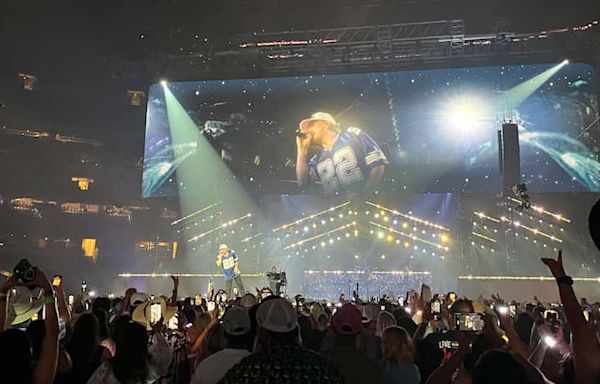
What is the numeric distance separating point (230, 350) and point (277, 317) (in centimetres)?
71

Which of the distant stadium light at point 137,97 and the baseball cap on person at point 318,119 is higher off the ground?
the distant stadium light at point 137,97

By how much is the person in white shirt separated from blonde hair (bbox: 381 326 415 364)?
110cm

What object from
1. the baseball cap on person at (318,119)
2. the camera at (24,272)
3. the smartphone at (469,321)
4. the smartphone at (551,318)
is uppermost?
the baseball cap on person at (318,119)

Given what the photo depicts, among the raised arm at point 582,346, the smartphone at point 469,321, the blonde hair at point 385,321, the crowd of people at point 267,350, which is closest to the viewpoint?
the crowd of people at point 267,350

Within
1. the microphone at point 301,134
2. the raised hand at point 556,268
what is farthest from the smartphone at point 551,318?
the microphone at point 301,134

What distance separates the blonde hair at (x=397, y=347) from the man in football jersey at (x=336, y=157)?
14.6 metres

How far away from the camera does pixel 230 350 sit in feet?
8.68

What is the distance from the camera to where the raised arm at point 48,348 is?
7.70 ft

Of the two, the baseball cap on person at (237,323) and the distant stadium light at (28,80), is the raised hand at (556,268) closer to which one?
the baseball cap on person at (237,323)

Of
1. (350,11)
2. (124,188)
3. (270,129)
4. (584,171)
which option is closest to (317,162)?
(270,129)

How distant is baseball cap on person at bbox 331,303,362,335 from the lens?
3.19m

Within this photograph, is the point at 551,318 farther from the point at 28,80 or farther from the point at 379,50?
the point at 28,80

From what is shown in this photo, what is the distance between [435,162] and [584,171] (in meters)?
4.66

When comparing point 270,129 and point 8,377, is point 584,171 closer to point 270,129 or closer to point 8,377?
point 270,129
